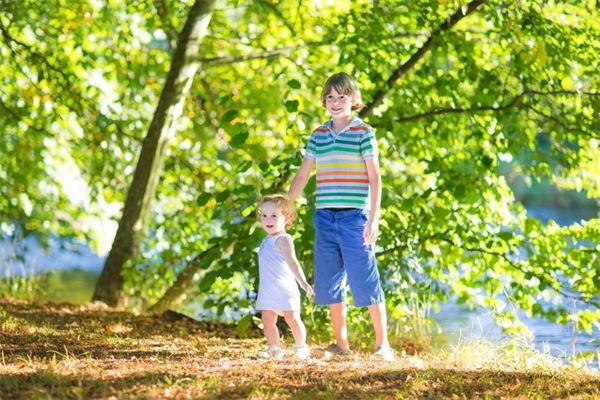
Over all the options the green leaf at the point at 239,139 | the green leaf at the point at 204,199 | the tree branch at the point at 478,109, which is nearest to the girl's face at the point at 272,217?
the green leaf at the point at 239,139

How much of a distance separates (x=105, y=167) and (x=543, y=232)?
4.63 metres

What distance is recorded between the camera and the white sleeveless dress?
5.02 metres

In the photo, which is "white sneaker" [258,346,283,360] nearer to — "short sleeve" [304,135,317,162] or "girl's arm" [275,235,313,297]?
"girl's arm" [275,235,313,297]

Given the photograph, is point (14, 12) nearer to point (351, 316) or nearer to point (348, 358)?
point (351, 316)

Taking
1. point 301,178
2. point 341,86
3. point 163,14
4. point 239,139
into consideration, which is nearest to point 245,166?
point 239,139

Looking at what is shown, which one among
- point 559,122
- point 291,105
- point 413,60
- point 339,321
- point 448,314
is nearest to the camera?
point 339,321

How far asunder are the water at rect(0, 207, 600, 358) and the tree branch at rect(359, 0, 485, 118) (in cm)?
189

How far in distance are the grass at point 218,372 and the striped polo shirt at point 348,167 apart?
904 millimetres

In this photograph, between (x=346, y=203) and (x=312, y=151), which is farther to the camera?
(x=312, y=151)

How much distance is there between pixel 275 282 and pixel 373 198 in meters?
0.72

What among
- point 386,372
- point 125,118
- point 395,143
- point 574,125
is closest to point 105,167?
point 125,118

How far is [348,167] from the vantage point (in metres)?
5.07

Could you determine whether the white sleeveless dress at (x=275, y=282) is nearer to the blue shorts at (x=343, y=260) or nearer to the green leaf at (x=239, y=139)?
the blue shorts at (x=343, y=260)

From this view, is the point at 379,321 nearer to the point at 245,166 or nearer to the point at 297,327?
the point at 297,327
